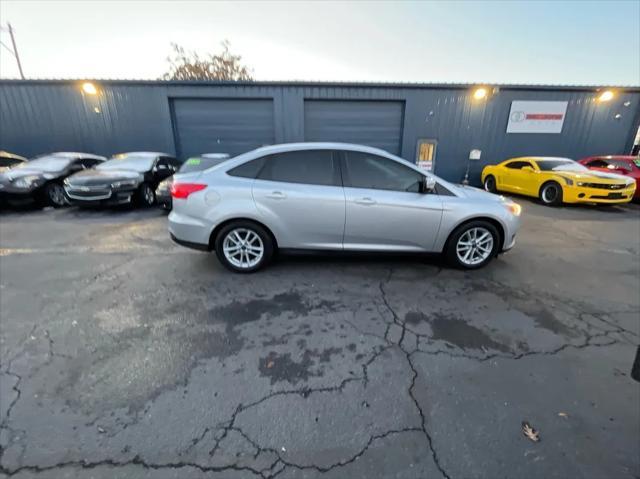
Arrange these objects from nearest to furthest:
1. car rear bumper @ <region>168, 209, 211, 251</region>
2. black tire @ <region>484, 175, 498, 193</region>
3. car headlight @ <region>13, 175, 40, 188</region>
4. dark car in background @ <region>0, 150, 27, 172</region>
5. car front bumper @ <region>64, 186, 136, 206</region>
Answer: car rear bumper @ <region>168, 209, 211, 251</region> < car front bumper @ <region>64, 186, 136, 206</region> < car headlight @ <region>13, 175, 40, 188</region> < dark car in background @ <region>0, 150, 27, 172</region> < black tire @ <region>484, 175, 498, 193</region>

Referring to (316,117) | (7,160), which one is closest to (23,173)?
(7,160)

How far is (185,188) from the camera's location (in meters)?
3.59

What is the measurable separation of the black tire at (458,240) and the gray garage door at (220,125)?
363 inches

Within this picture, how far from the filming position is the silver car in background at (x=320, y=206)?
3566 millimetres

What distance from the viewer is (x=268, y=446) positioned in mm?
1687

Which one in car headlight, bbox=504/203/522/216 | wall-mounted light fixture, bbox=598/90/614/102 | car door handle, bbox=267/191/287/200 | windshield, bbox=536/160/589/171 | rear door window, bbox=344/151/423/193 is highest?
wall-mounted light fixture, bbox=598/90/614/102

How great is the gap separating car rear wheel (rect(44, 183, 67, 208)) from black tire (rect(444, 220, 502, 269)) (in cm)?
926

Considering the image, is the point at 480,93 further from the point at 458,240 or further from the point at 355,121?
the point at 458,240

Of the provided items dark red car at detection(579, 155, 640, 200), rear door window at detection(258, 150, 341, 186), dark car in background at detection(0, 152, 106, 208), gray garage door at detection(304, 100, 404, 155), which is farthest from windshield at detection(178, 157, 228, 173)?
dark red car at detection(579, 155, 640, 200)

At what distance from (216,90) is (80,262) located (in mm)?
8602

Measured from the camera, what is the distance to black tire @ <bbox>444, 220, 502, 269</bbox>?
3.79 m

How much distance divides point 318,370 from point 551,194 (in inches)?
363

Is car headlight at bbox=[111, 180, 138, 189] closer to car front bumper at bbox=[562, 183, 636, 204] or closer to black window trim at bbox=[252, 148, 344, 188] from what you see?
black window trim at bbox=[252, 148, 344, 188]

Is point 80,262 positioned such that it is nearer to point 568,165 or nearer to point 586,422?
point 586,422
